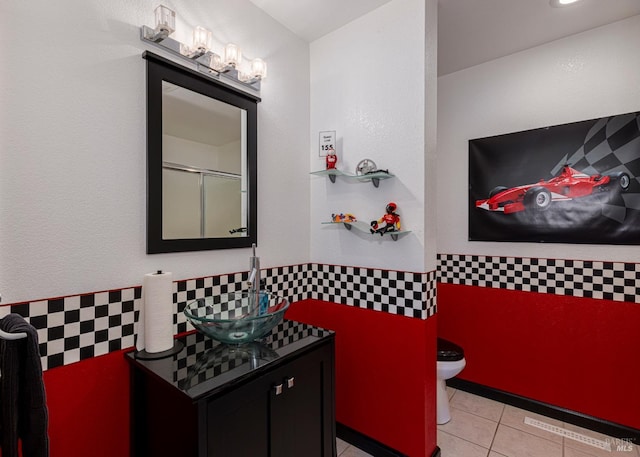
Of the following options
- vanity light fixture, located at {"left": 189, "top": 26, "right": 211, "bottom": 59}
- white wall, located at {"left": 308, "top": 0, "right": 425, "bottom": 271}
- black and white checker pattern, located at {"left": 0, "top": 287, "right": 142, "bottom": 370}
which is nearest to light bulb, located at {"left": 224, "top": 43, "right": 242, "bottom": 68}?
vanity light fixture, located at {"left": 189, "top": 26, "right": 211, "bottom": 59}

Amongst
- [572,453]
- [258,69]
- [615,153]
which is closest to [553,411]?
[572,453]

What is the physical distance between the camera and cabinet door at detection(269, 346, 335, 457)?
1.18 meters

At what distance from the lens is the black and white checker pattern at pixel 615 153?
1852 mm

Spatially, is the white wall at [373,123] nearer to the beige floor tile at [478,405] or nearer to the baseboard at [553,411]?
the beige floor tile at [478,405]

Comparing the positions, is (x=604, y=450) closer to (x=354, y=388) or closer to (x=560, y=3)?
(x=354, y=388)

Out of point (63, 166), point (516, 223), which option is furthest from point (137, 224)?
point (516, 223)

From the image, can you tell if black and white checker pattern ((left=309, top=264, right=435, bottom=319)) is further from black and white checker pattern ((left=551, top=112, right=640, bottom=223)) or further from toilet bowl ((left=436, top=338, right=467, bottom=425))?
black and white checker pattern ((left=551, top=112, right=640, bottom=223))

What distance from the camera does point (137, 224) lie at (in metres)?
1.27

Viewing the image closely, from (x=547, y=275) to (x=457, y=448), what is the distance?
4.25 feet

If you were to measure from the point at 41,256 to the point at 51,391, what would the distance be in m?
0.46

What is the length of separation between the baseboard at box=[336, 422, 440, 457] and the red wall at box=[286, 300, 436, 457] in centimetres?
3

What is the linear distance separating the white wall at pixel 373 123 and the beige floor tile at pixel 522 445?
1.22 metres

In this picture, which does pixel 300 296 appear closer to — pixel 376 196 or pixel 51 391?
pixel 376 196

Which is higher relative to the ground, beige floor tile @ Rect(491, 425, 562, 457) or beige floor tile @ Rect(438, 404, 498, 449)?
beige floor tile @ Rect(491, 425, 562, 457)
